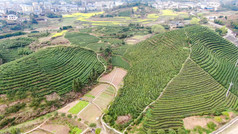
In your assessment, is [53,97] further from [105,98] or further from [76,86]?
[105,98]

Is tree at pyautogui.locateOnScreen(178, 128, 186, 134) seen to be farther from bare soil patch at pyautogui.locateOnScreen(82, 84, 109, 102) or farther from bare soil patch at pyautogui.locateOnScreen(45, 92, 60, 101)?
bare soil patch at pyautogui.locateOnScreen(45, 92, 60, 101)

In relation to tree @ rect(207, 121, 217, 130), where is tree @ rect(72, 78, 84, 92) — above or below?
above

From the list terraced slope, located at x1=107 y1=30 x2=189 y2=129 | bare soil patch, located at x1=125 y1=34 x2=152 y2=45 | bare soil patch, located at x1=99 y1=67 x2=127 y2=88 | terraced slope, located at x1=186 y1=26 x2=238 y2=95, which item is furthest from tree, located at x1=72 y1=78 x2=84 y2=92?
bare soil patch, located at x1=125 y1=34 x2=152 y2=45

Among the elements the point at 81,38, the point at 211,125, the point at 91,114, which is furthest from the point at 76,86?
the point at 81,38

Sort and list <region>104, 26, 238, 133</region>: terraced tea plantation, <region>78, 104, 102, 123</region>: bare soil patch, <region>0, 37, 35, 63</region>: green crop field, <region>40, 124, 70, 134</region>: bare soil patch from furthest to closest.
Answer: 1. <region>0, 37, 35, 63</region>: green crop field
2. <region>78, 104, 102, 123</region>: bare soil patch
3. <region>40, 124, 70, 134</region>: bare soil patch
4. <region>104, 26, 238, 133</region>: terraced tea plantation

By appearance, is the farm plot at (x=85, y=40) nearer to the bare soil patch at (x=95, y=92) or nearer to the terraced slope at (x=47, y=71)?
the terraced slope at (x=47, y=71)

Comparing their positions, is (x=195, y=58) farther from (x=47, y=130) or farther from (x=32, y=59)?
(x=32, y=59)
